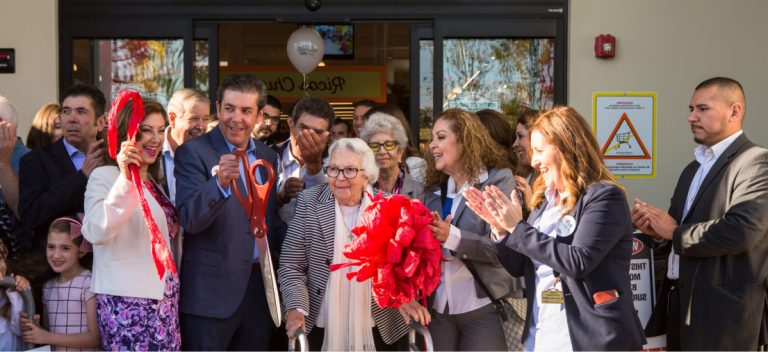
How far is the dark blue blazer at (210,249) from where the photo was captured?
4238 millimetres

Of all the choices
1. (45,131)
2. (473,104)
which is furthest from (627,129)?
(45,131)

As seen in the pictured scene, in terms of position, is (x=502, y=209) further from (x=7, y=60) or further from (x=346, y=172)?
(x=7, y=60)

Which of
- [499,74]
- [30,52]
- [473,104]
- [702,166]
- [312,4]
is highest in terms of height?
[312,4]

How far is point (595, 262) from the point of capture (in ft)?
11.8

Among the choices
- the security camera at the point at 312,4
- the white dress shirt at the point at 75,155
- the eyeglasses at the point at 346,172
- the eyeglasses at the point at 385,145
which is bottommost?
the eyeglasses at the point at 346,172

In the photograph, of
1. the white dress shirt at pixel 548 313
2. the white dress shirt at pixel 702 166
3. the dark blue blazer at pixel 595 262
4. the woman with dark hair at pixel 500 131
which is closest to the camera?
the dark blue blazer at pixel 595 262

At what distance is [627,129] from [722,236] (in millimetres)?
2674

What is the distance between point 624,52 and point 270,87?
6187mm

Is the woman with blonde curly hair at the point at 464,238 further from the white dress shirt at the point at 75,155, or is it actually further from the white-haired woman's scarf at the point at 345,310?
the white dress shirt at the point at 75,155

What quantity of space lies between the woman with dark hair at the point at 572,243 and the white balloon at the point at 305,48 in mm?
4234

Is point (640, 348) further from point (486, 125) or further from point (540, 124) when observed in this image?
point (486, 125)

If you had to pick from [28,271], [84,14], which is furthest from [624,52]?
[28,271]

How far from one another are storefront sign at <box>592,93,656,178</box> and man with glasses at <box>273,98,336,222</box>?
278cm

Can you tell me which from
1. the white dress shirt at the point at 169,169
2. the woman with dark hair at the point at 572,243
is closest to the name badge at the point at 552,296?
the woman with dark hair at the point at 572,243
